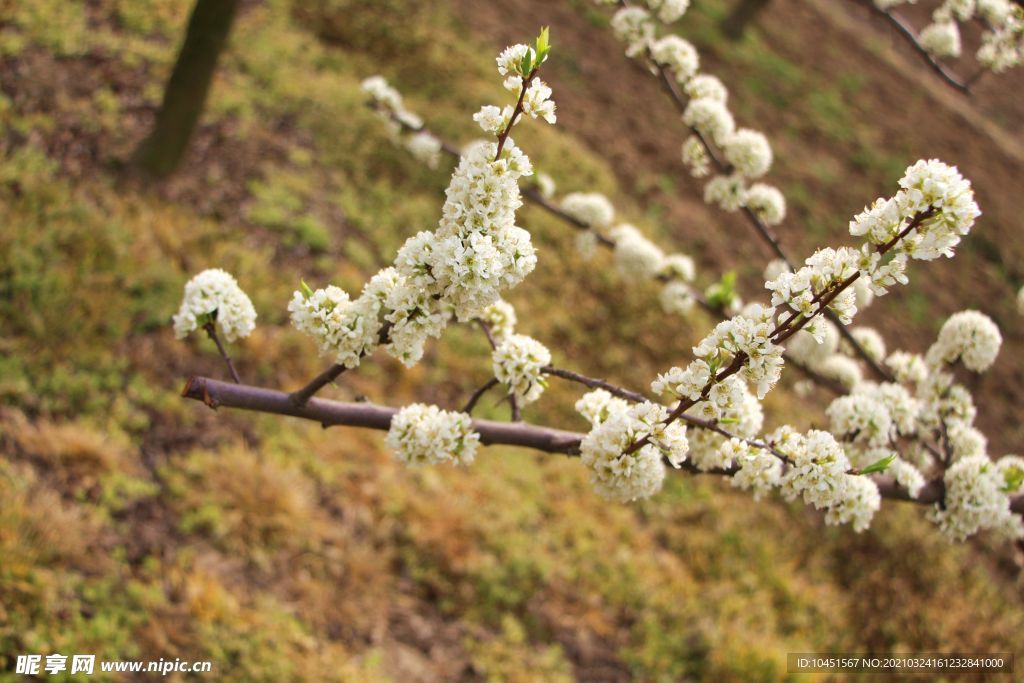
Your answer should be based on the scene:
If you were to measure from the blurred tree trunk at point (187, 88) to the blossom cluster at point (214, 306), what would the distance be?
406 centimetres

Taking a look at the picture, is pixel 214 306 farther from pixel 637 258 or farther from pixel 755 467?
pixel 637 258

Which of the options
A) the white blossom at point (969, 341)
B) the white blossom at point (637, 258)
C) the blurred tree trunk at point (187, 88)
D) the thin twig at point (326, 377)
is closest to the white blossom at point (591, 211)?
the white blossom at point (637, 258)

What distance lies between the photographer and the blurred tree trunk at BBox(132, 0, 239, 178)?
5078 mm

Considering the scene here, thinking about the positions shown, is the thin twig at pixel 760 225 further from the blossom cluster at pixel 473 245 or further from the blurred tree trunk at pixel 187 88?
the blurred tree trunk at pixel 187 88

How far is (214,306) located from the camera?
6.26ft

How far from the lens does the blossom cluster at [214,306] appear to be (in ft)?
6.22

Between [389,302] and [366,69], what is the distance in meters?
7.45

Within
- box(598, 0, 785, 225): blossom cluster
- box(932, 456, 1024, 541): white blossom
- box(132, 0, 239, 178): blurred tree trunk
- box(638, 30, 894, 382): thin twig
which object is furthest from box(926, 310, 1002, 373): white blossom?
box(132, 0, 239, 178): blurred tree trunk

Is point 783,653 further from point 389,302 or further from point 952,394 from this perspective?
point 389,302

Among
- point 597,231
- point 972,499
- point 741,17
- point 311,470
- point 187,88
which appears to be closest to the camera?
point 972,499

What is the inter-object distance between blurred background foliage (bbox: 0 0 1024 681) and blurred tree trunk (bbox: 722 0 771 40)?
5987 mm

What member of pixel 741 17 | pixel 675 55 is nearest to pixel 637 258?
pixel 675 55

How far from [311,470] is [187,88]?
3175mm

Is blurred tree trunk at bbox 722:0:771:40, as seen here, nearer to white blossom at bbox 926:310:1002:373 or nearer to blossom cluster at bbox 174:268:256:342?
white blossom at bbox 926:310:1002:373
